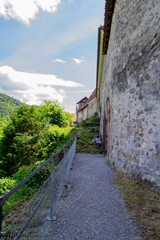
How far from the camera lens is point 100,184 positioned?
4.50 meters

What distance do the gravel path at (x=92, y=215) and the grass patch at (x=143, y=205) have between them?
0.47 ft

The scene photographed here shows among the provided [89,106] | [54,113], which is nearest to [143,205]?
[54,113]

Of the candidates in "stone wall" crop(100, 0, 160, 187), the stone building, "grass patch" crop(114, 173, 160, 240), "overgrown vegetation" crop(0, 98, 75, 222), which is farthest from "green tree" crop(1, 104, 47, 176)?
the stone building

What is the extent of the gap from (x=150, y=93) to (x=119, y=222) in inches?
115

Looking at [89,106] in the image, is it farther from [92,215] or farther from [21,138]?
[92,215]

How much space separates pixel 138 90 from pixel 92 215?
10.9 ft

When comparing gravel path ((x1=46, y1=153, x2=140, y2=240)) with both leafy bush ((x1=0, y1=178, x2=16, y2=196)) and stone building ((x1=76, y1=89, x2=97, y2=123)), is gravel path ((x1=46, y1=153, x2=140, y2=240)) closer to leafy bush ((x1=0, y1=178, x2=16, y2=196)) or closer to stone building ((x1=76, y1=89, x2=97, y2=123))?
leafy bush ((x1=0, y1=178, x2=16, y2=196))

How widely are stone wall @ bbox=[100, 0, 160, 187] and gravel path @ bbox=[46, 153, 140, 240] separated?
1.05 metres

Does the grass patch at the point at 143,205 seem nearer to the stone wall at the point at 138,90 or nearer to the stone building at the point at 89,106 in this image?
the stone wall at the point at 138,90

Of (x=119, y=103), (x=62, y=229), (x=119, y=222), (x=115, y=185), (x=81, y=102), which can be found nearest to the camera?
(x=62, y=229)

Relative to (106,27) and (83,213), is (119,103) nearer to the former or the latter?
(83,213)

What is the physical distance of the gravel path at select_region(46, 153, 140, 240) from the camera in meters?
2.41

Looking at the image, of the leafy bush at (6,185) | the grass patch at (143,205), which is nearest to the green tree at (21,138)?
the leafy bush at (6,185)

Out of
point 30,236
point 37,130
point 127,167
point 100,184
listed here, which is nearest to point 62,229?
point 30,236
